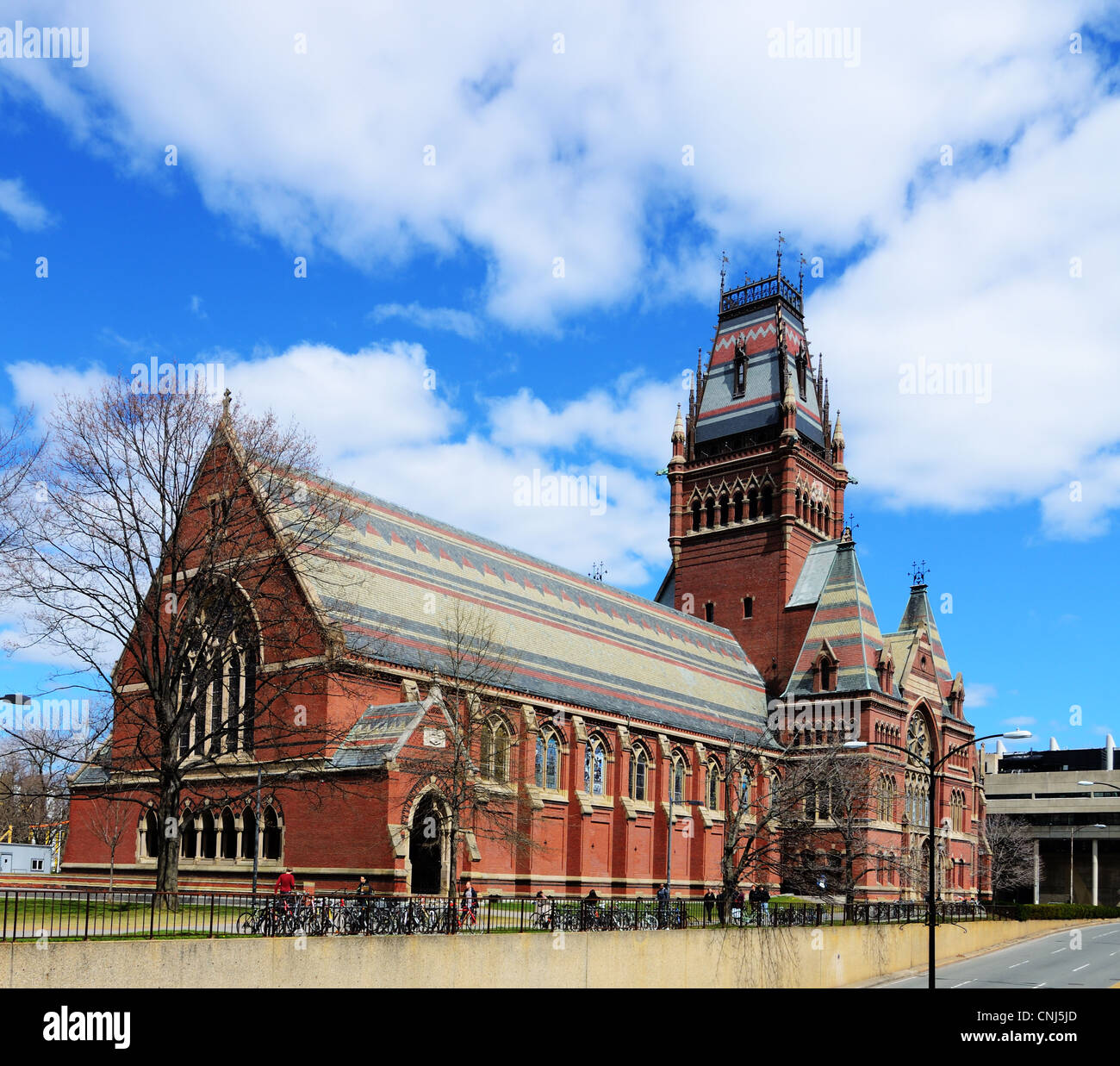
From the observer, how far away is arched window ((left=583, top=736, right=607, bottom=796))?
177 ft

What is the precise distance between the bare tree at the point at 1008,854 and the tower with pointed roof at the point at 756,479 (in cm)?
2591

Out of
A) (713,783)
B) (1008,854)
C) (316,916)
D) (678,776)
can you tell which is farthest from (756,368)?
(316,916)

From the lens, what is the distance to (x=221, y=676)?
37.2 metres

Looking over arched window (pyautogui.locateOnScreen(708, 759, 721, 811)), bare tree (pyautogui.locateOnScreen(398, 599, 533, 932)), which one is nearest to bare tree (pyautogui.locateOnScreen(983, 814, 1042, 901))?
arched window (pyautogui.locateOnScreen(708, 759, 721, 811))

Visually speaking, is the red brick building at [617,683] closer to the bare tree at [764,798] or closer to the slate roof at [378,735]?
the slate roof at [378,735]

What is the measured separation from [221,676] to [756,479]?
49.9 meters

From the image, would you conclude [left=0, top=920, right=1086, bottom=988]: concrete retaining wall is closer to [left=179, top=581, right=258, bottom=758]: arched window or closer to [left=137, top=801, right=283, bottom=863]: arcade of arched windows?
[left=179, top=581, right=258, bottom=758]: arched window

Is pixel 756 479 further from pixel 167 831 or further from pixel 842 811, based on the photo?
pixel 167 831

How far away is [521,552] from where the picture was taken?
64375 mm

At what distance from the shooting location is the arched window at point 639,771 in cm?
5747

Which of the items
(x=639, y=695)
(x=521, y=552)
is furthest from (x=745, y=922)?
(x=521, y=552)

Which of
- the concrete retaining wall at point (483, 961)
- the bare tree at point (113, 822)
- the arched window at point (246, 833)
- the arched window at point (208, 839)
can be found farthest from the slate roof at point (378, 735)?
the concrete retaining wall at point (483, 961)

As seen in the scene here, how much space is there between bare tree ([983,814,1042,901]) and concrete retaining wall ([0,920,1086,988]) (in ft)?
180

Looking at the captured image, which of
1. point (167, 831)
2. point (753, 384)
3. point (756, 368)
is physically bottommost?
point (167, 831)
